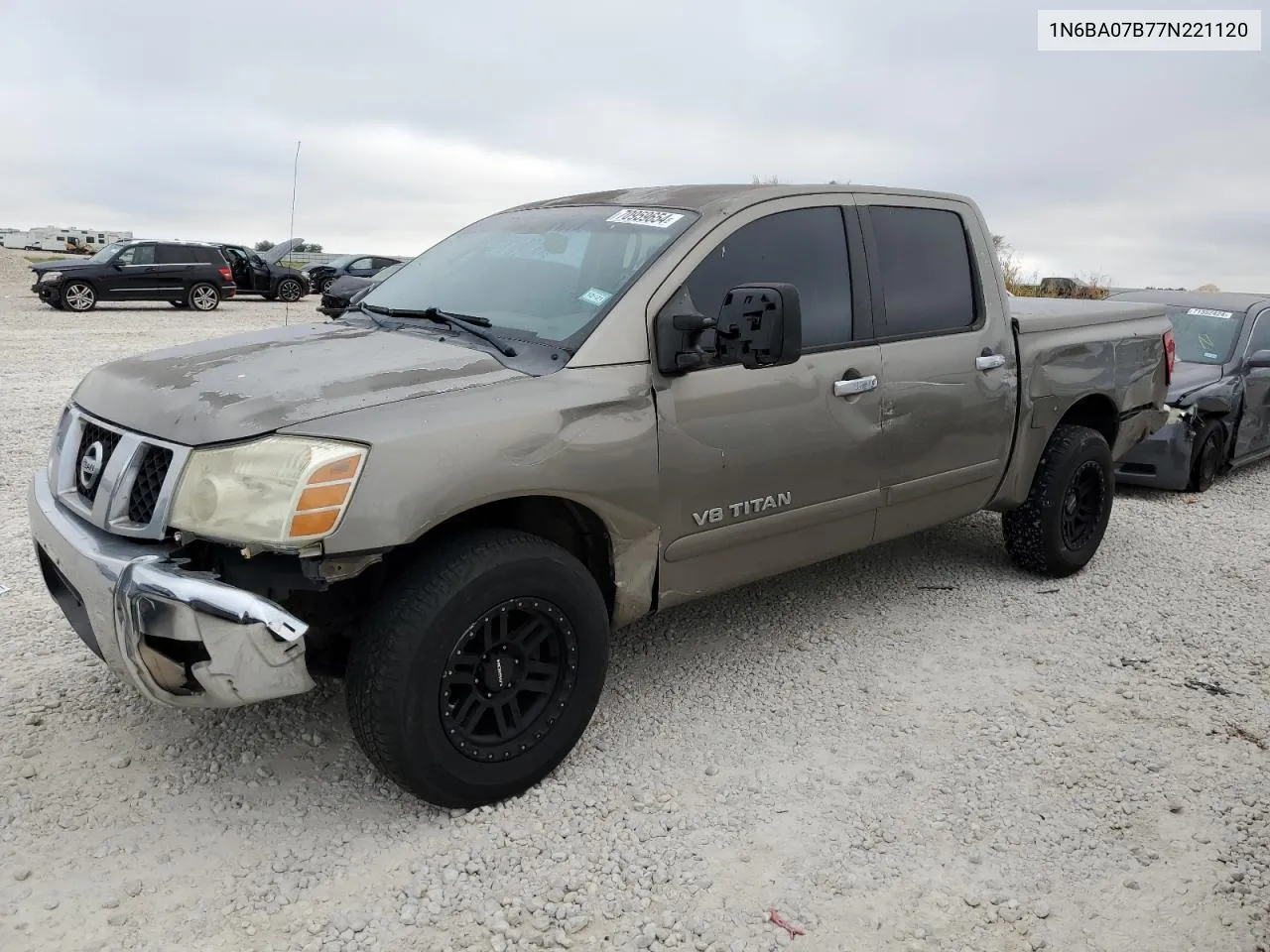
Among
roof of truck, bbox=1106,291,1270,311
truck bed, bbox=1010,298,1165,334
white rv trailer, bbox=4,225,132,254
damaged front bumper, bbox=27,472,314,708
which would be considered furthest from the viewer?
white rv trailer, bbox=4,225,132,254

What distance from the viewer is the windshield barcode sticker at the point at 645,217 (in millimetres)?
3569

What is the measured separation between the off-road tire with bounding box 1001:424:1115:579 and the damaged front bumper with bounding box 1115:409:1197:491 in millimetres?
2230

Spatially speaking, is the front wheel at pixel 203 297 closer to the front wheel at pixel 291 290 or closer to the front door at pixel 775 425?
the front wheel at pixel 291 290

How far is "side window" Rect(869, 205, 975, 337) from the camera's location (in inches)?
162

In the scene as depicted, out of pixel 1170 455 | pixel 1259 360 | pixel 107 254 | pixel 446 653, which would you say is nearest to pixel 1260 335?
pixel 1259 360

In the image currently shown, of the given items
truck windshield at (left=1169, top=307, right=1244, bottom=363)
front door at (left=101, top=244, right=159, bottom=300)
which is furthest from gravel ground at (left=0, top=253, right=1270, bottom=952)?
front door at (left=101, top=244, right=159, bottom=300)

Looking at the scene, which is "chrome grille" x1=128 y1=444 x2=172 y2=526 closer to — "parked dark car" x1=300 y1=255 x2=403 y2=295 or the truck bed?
the truck bed

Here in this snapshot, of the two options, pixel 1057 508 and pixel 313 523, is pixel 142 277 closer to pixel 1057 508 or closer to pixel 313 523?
pixel 1057 508

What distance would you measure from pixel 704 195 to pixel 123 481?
2.22 meters

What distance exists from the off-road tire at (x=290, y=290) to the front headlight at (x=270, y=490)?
860 inches

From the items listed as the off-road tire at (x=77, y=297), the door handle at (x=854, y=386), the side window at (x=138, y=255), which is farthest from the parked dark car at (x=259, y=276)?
the door handle at (x=854, y=386)

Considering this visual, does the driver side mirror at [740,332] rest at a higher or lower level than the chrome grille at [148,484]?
higher

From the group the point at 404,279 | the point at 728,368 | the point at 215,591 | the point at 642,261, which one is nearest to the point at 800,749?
the point at 728,368

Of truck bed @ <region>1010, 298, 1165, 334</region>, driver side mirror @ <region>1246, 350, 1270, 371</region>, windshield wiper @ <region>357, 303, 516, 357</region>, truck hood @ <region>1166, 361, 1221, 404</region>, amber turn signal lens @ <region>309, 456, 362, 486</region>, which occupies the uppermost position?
windshield wiper @ <region>357, 303, 516, 357</region>
